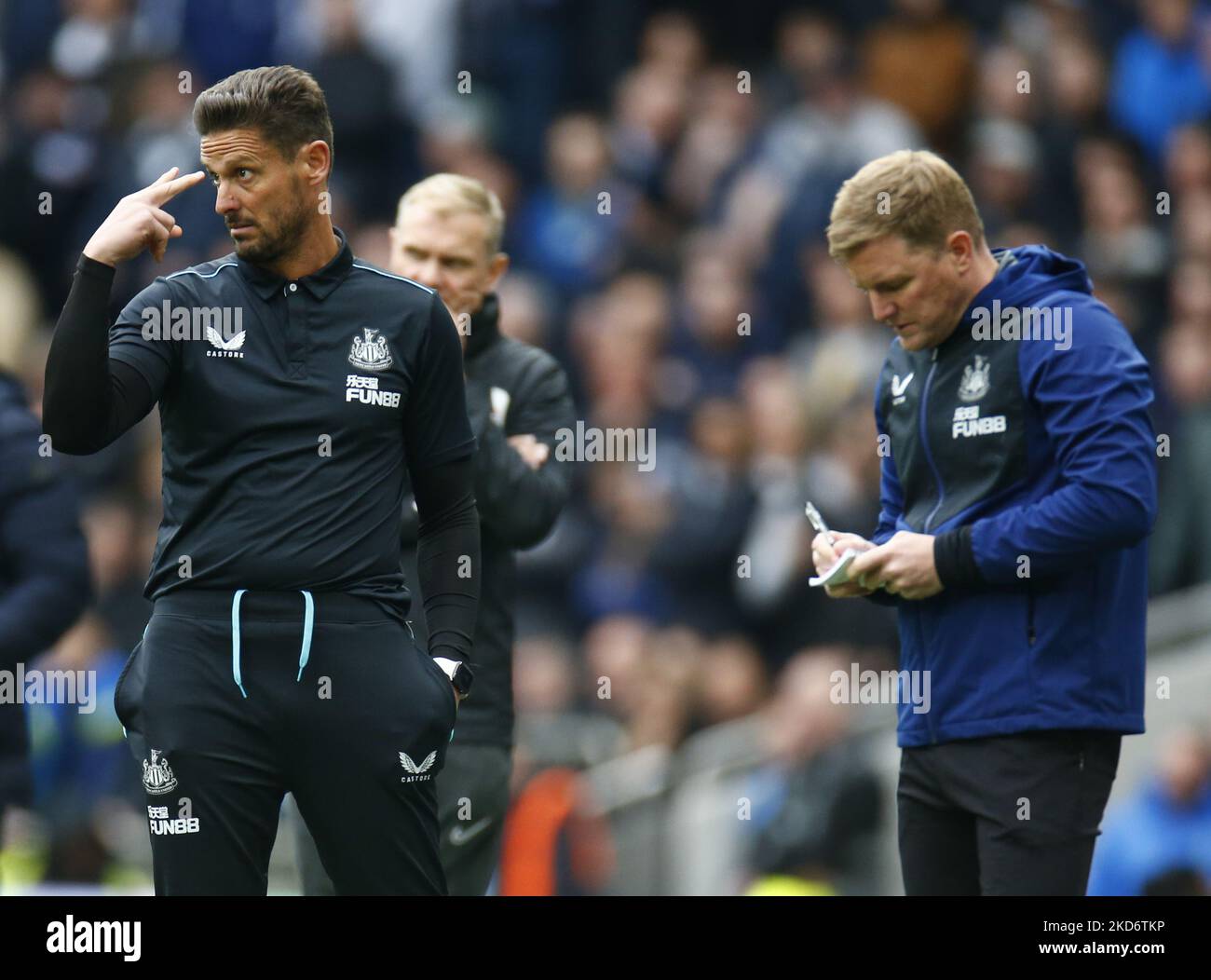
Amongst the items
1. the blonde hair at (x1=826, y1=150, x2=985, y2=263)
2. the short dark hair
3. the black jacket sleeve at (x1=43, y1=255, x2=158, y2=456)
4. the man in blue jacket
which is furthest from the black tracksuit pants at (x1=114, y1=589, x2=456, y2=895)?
the blonde hair at (x1=826, y1=150, x2=985, y2=263)

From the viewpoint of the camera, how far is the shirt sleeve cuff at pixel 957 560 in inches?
175

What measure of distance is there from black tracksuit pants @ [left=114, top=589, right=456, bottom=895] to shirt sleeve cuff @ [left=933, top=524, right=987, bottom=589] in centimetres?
123

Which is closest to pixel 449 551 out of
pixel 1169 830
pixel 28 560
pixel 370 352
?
pixel 370 352

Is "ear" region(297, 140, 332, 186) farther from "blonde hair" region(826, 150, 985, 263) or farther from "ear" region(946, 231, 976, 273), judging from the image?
"ear" region(946, 231, 976, 273)

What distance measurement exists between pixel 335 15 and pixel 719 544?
4.16m

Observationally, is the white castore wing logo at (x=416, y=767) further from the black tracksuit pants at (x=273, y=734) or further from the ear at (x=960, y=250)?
the ear at (x=960, y=250)

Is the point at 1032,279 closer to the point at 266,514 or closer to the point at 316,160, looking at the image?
the point at 316,160

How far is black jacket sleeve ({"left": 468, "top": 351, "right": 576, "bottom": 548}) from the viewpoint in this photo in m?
5.15

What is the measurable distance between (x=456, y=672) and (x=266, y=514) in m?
0.58

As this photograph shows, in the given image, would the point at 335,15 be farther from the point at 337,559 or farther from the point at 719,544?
the point at 337,559

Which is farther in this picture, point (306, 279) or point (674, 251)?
point (674, 251)

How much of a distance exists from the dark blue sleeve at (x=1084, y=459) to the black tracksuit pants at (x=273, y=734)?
135 cm

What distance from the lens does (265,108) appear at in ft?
13.1
